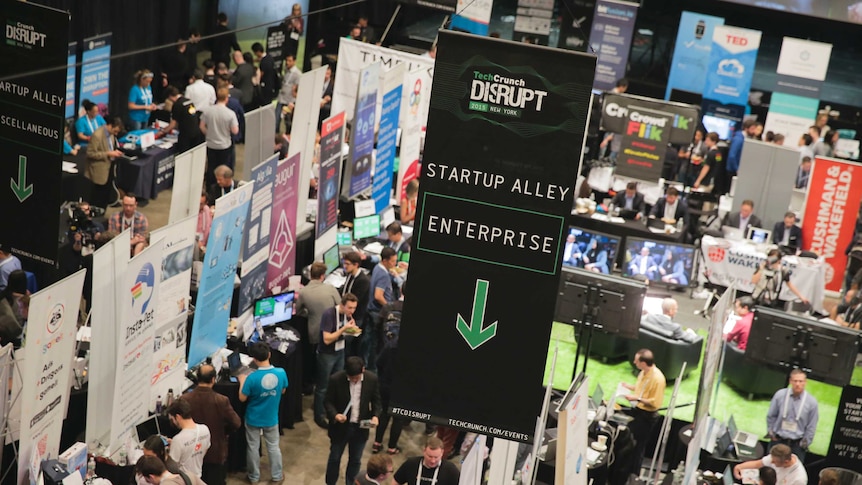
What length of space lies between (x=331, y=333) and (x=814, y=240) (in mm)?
7541

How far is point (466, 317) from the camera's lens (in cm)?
502

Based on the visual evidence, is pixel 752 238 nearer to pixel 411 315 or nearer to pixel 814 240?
pixel 814 240

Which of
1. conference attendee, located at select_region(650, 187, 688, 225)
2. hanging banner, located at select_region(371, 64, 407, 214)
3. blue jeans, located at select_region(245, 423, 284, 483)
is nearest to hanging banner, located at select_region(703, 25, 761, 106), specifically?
conference attendee, located at select_region(650, 187, 688, 225)

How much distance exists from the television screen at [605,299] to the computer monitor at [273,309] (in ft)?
7.94

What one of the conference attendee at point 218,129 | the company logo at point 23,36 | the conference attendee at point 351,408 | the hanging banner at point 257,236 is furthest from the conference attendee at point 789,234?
the company logo at point 23,36

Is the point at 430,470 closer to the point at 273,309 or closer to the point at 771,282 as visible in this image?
the point at 273,309

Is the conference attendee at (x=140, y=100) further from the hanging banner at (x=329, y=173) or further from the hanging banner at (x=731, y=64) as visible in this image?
the hanging banner at (x=731, y=64)

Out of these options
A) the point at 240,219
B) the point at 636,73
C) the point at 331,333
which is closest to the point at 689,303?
the point at 331,333

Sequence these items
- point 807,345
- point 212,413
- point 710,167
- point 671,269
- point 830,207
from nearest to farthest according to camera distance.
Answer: point 212,413, point 807,345, point 671,269, point 830,207, point 710,167

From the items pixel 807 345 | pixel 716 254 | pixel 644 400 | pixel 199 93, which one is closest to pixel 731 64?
pixel 716 254

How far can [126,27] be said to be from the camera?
52.9ft

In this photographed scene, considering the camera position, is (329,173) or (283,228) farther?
(329,173)

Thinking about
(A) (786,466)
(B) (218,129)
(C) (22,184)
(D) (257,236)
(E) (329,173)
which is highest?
(C) (22,184)

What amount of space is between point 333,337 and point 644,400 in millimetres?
2643
